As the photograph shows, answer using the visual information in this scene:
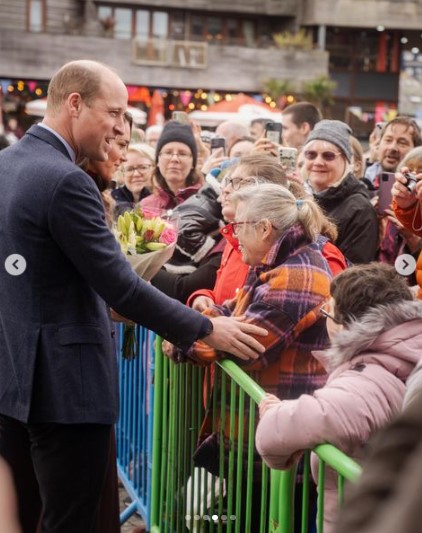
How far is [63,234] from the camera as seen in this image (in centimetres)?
300

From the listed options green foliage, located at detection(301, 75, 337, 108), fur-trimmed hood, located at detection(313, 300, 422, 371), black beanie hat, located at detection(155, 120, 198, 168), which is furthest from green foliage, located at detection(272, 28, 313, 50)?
fur-trimmed hood, located at detection(313, 300, 422, 371)

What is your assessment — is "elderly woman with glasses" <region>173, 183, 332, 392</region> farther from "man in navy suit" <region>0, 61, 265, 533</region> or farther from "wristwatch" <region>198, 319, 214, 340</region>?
"man in navy suit" <region>0, 61, 265, 533</region>

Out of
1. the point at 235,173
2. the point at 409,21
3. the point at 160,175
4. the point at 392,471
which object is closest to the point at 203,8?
the point at 409,21

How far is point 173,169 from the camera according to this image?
21.9 ft

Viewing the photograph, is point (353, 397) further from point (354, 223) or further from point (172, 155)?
point (172, 155)

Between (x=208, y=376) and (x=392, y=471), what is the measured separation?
9.93 feet

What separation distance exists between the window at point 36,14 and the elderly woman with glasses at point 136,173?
103ft

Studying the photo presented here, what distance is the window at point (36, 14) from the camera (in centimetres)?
3728

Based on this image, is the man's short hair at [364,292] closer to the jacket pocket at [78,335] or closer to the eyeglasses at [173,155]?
the jacket pocket at [78,335]

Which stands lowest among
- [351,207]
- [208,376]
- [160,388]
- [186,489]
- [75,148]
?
[186,489]

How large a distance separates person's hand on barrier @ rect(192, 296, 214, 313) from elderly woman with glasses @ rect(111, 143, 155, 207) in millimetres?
3651

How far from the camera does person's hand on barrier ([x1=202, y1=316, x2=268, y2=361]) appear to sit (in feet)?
10.9

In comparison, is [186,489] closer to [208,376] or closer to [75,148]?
[208,376]

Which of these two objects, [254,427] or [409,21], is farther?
[409,21]
